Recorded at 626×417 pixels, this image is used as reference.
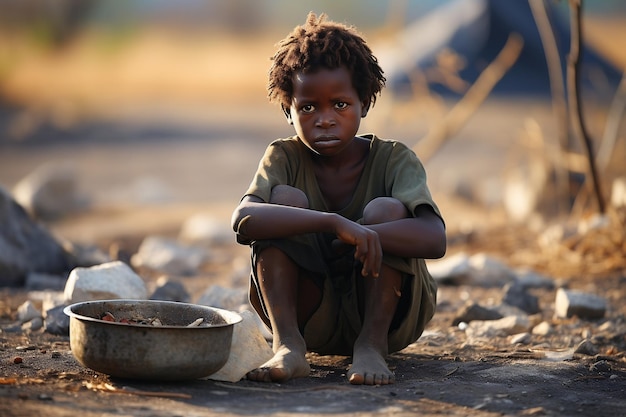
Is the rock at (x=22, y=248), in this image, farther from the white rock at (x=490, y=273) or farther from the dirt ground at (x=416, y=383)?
the white rock at (x=490, y=273)

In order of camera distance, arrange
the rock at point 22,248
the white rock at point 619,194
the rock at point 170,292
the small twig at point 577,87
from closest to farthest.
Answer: the rock at point 170,292
the rock at point 22,248
the small twig at point 577,87
the white rock at point 619,194

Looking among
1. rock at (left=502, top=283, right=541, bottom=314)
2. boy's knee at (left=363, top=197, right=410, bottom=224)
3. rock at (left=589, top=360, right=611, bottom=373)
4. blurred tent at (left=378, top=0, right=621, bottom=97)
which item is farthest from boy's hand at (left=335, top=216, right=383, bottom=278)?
blurred tent at (left=378, top=0, right=621, bottom=97)

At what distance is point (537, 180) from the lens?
26.2ft

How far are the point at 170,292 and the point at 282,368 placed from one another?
158 centimetres

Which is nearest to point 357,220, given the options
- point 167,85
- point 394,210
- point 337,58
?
point 394,210

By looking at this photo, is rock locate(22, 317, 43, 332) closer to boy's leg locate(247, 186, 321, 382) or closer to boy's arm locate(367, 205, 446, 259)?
boy's leg locate(247, 186, 321, 382)

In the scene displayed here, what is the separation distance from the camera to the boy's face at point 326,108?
10.5 ft

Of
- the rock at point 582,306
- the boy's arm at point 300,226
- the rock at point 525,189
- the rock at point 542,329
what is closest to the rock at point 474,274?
the rock at point 582,306

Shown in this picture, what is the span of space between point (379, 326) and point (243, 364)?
461 millimetres

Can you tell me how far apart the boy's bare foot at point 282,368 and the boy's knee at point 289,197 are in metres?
0.47

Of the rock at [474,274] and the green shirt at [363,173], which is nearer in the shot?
the green shirt at [363,173]

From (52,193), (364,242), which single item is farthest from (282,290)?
(52,193)

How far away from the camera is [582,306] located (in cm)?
439

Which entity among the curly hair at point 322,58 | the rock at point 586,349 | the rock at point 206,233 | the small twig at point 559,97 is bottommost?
the rock at point 586,349
